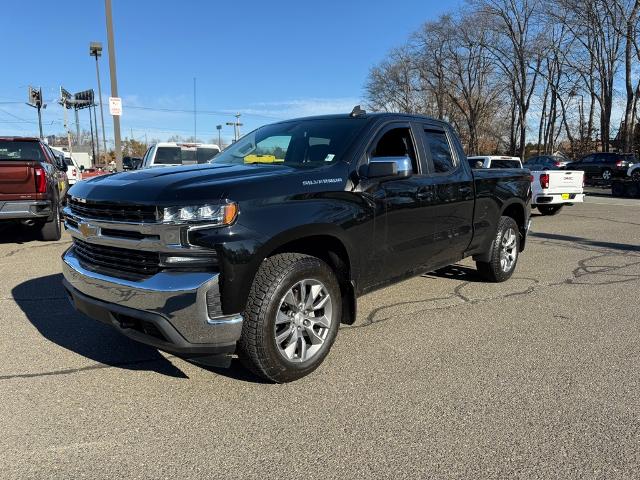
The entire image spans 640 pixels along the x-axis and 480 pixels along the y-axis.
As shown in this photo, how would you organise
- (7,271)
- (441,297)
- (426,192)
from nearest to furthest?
(426,192) → (441,297) → (7,271)

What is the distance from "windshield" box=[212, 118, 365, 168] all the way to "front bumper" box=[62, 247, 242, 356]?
1430 millimetres

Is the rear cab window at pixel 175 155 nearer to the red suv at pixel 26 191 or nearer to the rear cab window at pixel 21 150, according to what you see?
the rear cab window at pixel 21 150

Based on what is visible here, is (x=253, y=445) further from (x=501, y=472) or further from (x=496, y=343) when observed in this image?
(x=496, y=343)

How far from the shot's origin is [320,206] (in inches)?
145

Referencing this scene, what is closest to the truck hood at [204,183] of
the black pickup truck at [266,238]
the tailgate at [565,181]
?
the black pickup truck at [266,238]

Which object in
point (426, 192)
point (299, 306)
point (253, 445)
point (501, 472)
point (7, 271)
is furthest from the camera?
point (7, 271)

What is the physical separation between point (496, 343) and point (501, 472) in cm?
189

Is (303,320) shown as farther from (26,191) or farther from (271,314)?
(26,191)

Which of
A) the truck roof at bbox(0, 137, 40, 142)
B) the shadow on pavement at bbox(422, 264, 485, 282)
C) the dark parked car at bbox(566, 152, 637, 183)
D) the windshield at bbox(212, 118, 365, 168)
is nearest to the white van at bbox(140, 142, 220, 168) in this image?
the truck roof at bbox(0, 137, 40, 142)

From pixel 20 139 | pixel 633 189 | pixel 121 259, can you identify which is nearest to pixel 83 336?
pixel 121 259

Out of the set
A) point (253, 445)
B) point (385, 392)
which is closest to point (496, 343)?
point (385, 392)

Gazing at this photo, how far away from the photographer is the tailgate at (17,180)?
8297 millimetres

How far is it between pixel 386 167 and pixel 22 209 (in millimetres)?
6929

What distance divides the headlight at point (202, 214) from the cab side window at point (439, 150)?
2.57m
